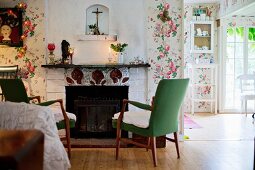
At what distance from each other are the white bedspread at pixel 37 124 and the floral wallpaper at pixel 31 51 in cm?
219

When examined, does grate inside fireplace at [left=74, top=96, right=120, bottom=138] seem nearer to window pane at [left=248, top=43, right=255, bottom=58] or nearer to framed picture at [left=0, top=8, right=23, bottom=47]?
framed picture at [left=0, top=8, right=23, bottom=47]

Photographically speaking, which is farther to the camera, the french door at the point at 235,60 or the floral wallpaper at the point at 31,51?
the french door at the point at 235,60

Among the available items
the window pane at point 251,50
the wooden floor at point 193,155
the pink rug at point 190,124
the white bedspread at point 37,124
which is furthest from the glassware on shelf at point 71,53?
the window pane at point 251,50

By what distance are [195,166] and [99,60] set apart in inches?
81.9

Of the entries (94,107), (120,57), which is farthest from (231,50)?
(94,107)

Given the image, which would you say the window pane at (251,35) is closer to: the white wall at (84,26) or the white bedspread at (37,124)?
the white wall at (84,26)

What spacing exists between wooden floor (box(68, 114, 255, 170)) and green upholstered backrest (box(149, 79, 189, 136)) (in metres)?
0.39

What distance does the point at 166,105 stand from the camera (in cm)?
376

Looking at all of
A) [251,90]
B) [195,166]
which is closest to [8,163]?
[195,166]

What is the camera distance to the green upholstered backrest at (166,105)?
3.66m

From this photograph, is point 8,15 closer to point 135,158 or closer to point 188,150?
point 135,158

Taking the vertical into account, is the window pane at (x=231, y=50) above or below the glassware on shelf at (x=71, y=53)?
above

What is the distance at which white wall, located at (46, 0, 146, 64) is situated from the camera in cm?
496

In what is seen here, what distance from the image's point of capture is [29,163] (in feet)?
4.05
